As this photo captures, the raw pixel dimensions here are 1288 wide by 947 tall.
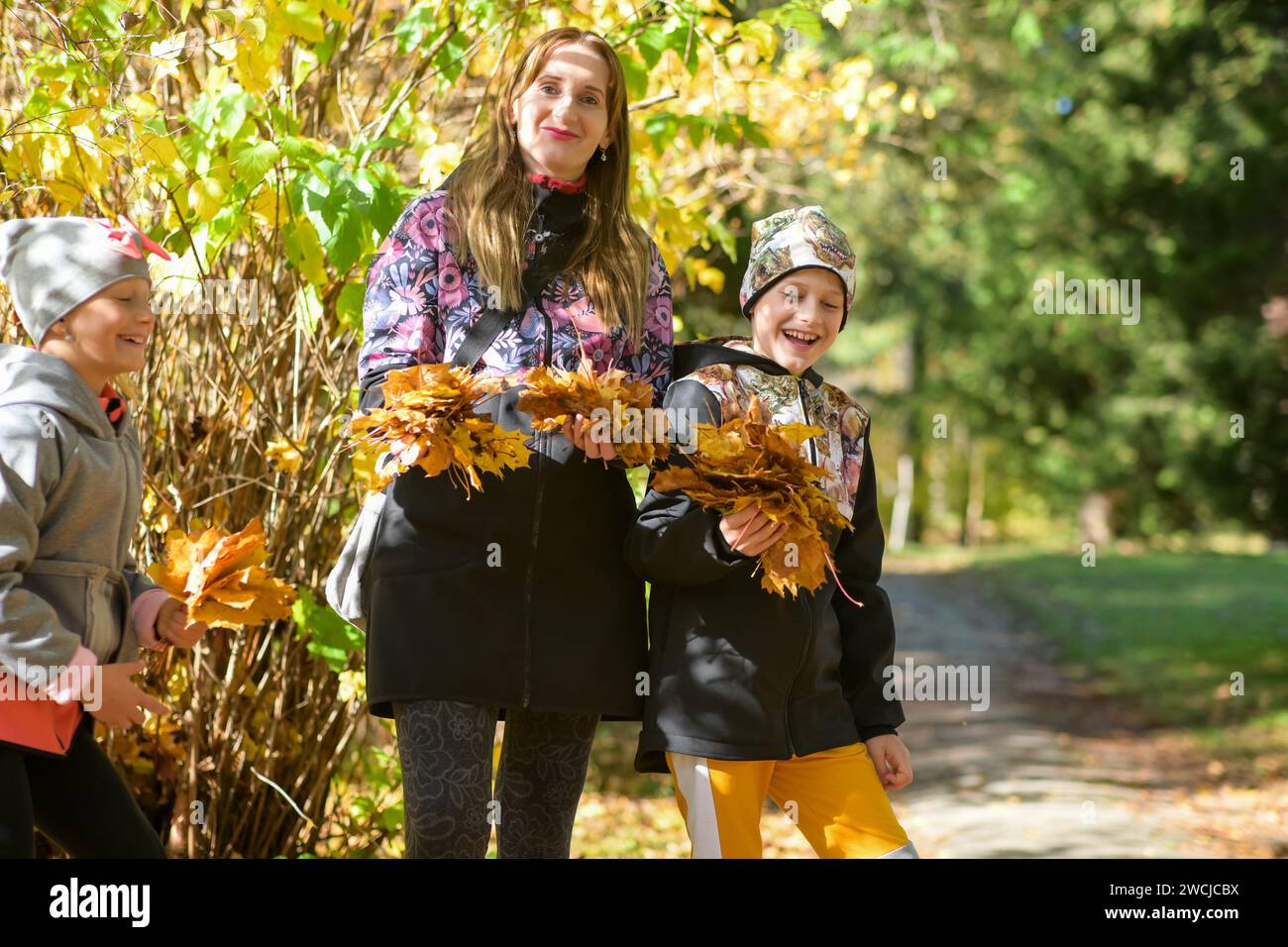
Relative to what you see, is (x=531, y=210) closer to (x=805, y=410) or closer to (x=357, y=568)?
(x=805, y=410)

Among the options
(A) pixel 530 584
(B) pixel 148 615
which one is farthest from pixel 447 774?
(B) pixel 148 615

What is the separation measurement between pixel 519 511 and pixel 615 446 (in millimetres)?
254

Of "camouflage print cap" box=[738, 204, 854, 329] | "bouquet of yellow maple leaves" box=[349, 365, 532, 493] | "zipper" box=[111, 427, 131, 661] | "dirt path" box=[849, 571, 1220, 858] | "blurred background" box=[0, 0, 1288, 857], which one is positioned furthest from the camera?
"dirt path" box=[849, 571, 1220, 858]

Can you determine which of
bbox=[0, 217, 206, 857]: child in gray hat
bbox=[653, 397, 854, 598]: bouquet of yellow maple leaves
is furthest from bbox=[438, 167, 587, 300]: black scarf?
bbox=[0, 217, 206, 857]: child in gray hat

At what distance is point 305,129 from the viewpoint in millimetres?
4148

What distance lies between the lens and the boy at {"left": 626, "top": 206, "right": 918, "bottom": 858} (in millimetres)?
2709

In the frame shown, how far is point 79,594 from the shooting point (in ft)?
8.21

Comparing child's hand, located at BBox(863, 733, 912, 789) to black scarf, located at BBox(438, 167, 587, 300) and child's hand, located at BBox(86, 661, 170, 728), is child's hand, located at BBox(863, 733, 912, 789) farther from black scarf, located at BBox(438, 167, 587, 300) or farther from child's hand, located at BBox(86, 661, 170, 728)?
child's hand, located at BBox(86, 661, 170, 728)

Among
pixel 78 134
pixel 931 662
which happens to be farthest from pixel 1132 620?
pixel 78 134

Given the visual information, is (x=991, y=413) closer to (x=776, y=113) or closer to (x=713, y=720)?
(x=776, y=113)

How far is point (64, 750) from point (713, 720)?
1.21 metres

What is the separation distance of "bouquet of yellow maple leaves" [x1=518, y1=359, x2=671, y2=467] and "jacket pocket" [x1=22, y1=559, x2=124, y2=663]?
85 centimetres

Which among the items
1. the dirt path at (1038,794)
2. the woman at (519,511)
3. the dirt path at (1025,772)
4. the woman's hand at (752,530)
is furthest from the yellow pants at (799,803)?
the dirt path at (1025,772)

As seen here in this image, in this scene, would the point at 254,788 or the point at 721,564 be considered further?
the point at 254,788
